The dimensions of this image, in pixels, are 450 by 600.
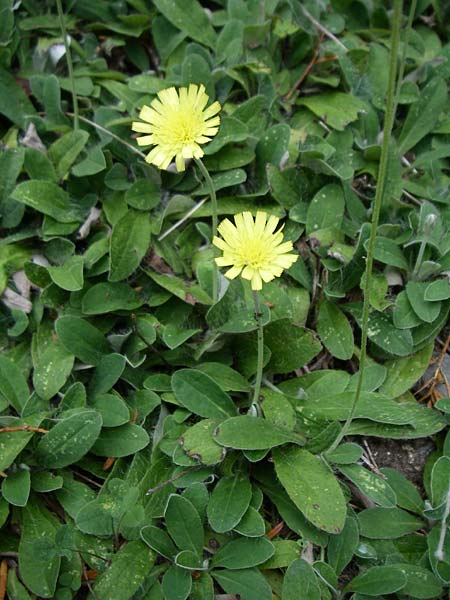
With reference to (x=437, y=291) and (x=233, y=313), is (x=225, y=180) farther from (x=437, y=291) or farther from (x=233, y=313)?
(x=437, y=291)

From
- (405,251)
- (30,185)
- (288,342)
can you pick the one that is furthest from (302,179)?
(30,185)

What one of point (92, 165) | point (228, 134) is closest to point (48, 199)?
point (92, 165)

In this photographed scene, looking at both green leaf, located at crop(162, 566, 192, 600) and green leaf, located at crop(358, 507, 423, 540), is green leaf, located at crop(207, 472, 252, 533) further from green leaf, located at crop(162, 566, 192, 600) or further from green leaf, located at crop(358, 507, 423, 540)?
green leaf, located at crop(358, 507, 423, 540)

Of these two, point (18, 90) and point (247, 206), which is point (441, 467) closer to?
point (247, 206)

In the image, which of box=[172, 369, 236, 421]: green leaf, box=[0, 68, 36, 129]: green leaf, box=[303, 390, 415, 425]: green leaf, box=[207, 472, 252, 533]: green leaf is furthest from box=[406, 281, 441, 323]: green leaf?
box=[0, 68, 36, 129]: green leaf

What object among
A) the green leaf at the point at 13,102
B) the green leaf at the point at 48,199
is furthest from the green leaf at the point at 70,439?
the green leaf at the point at 13,102

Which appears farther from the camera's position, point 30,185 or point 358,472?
point 30,185
